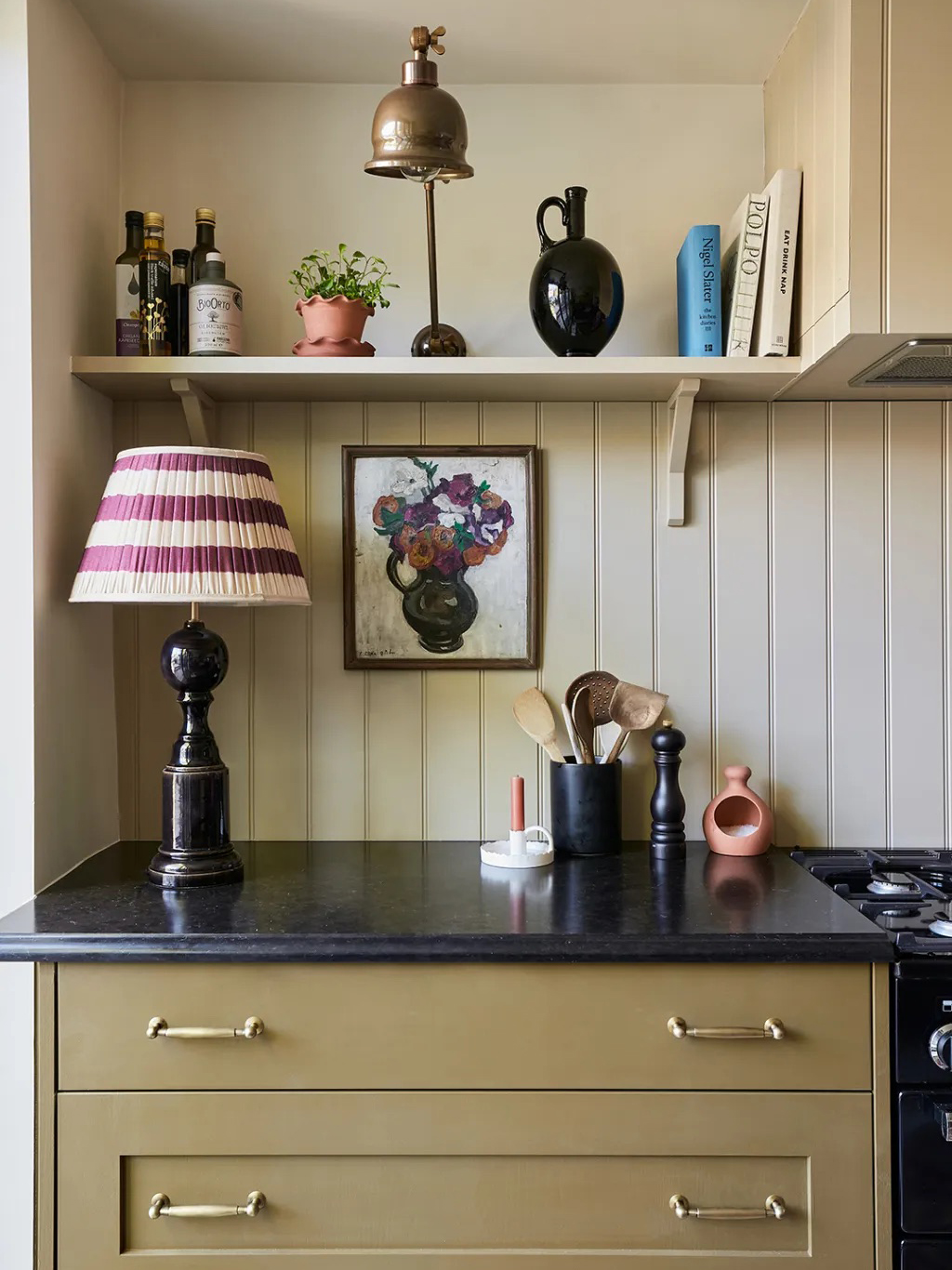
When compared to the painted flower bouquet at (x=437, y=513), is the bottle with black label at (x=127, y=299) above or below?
above

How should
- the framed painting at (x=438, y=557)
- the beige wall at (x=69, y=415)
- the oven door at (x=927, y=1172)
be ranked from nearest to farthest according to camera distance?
the oven door at (x=927, y=1172) < the beige wall at (x=69, y=415) < the framed painting at (x=438, y=557)

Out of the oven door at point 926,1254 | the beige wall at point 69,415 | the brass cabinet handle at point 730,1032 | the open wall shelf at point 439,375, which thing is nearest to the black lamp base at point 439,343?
the open wall shelf at point 439,375

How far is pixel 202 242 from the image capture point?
178 centimetres

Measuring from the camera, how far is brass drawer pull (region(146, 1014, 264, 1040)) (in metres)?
1.32

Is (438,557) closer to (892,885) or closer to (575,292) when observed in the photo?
(575,292)

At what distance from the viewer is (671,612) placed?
1.91m

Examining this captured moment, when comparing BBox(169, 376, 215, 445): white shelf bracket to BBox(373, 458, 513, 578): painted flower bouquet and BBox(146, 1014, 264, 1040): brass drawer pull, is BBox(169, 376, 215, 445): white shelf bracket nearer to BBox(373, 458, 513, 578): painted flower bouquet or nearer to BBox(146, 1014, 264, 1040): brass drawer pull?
BBox(373, 458, 513, 578): painted flower bouquet

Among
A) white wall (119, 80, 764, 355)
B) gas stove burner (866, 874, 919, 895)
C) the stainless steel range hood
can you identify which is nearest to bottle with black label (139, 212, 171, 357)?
white wall (119, 80, 764, 355)

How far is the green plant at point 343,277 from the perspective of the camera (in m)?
1.74

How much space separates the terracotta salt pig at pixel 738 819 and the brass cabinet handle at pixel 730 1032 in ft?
1.54

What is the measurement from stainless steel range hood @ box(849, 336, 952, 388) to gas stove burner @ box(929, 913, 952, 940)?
787mm

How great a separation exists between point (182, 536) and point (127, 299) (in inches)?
19.8

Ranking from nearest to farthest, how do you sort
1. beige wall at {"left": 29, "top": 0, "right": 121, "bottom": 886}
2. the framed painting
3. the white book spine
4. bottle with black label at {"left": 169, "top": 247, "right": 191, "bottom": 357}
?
beige wall at {"left": 29, "top": 0, "right": 121, "bottom": 886} < the white book spine < bottle with black label at {"left": 169, "top": 247, "right": 191, "bottom": 357} < the framed painting

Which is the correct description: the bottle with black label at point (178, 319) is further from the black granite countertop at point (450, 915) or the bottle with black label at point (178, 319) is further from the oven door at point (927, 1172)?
the oven door at point (927, 1172)
